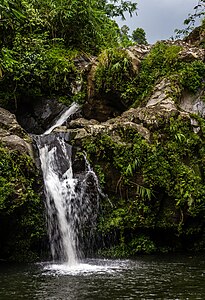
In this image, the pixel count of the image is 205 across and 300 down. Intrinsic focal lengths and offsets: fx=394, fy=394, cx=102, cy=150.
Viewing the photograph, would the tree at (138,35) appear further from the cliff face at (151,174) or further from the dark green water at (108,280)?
the dark green water at (108,280)

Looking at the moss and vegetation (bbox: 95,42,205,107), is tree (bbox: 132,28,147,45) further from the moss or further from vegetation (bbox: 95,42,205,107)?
the moss

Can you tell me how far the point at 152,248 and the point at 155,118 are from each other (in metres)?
3.61

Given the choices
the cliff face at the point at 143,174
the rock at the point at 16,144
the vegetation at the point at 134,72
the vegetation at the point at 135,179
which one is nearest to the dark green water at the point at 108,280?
the vegetation at the point at 135,179

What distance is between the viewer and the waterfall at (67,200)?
9.70 m

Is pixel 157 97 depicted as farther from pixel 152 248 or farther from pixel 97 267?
pixel 97 267

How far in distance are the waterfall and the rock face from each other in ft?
1.82

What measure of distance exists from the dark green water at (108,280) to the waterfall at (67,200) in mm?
772

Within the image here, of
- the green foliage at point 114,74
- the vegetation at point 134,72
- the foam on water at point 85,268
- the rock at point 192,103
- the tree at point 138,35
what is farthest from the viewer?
the tree at point 138,35

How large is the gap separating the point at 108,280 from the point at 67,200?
11.6 feet

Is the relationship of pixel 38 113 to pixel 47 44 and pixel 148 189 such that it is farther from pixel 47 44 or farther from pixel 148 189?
pixel 148 189

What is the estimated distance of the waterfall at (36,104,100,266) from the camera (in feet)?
31.8

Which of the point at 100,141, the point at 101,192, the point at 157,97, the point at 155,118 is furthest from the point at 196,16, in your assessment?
the point at 101,192

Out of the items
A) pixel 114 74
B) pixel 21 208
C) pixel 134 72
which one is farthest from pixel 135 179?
pixel 134 72

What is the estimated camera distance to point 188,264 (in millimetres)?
8492
